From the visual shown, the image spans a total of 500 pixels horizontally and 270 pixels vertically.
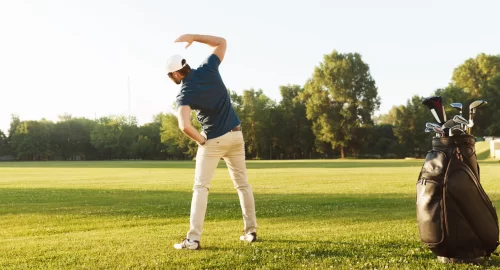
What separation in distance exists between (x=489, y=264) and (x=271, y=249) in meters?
2.62

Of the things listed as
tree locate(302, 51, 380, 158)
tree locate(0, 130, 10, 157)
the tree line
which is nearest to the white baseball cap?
the tree line

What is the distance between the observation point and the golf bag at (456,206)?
17.8 feet

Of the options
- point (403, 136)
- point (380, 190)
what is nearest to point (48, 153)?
point (403, 136)

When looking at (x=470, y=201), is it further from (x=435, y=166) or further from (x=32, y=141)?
(x=32, y=141)

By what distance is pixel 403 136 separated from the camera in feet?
293

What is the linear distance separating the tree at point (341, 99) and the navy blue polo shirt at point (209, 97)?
8451cm

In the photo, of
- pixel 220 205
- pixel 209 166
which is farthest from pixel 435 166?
pixel 220 205

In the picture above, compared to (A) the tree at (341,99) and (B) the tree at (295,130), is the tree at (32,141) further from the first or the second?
(A) the tree at (341,99)

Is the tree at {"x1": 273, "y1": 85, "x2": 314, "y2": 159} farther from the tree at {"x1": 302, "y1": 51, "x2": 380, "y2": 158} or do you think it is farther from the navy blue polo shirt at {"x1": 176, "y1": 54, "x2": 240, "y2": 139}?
the navy blue polo shirt at {"x1": 176, "y1": 54, "x2": 240, "y2": 139}

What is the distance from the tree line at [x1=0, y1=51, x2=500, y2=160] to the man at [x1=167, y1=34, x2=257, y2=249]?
72.0m

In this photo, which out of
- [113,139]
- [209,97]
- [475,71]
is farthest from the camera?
[113,139]

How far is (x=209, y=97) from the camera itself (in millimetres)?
6957

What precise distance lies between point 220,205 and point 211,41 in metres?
7.71

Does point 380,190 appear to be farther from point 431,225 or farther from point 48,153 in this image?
point 48,153
